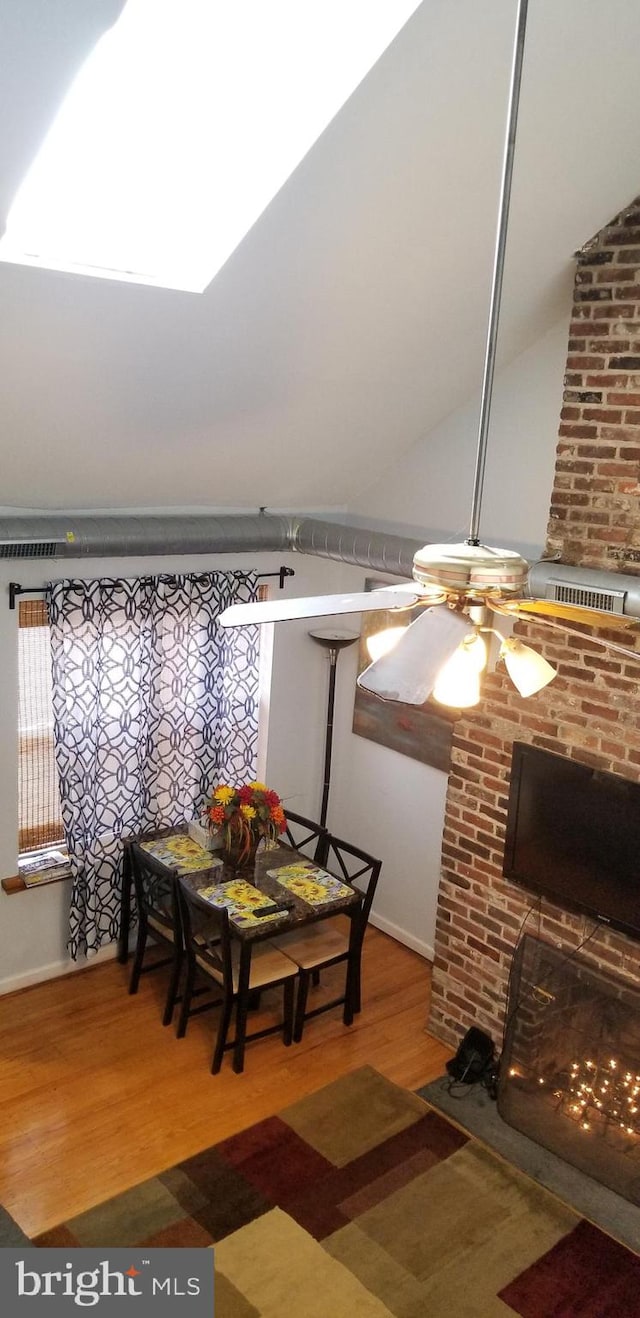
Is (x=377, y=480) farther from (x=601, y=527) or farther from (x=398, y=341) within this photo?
(x=601, y=527)

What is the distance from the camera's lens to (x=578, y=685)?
418 cm

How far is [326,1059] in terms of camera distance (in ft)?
15.9

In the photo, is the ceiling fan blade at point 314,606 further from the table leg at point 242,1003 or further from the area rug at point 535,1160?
the area rug at point 535,1160

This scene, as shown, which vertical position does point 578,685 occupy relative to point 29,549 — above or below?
below

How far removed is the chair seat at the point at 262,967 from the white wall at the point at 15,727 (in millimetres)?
861

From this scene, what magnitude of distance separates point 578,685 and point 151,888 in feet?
7.56

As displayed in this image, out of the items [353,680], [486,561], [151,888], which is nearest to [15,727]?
[151,888]

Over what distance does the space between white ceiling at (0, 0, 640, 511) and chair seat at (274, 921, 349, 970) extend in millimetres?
2161

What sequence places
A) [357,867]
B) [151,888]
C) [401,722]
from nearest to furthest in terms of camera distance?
[151,888]
[401,722]
[357,867]

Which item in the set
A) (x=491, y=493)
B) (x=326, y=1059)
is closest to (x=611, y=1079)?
(x=326, y=1059)

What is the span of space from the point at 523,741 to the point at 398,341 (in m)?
1.69

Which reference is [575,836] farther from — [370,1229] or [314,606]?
[314,606]

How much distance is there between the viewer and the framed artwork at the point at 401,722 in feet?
17.9

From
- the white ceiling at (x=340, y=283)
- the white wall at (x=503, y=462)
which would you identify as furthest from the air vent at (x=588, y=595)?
the white ceiling at (x=340, y=283)
